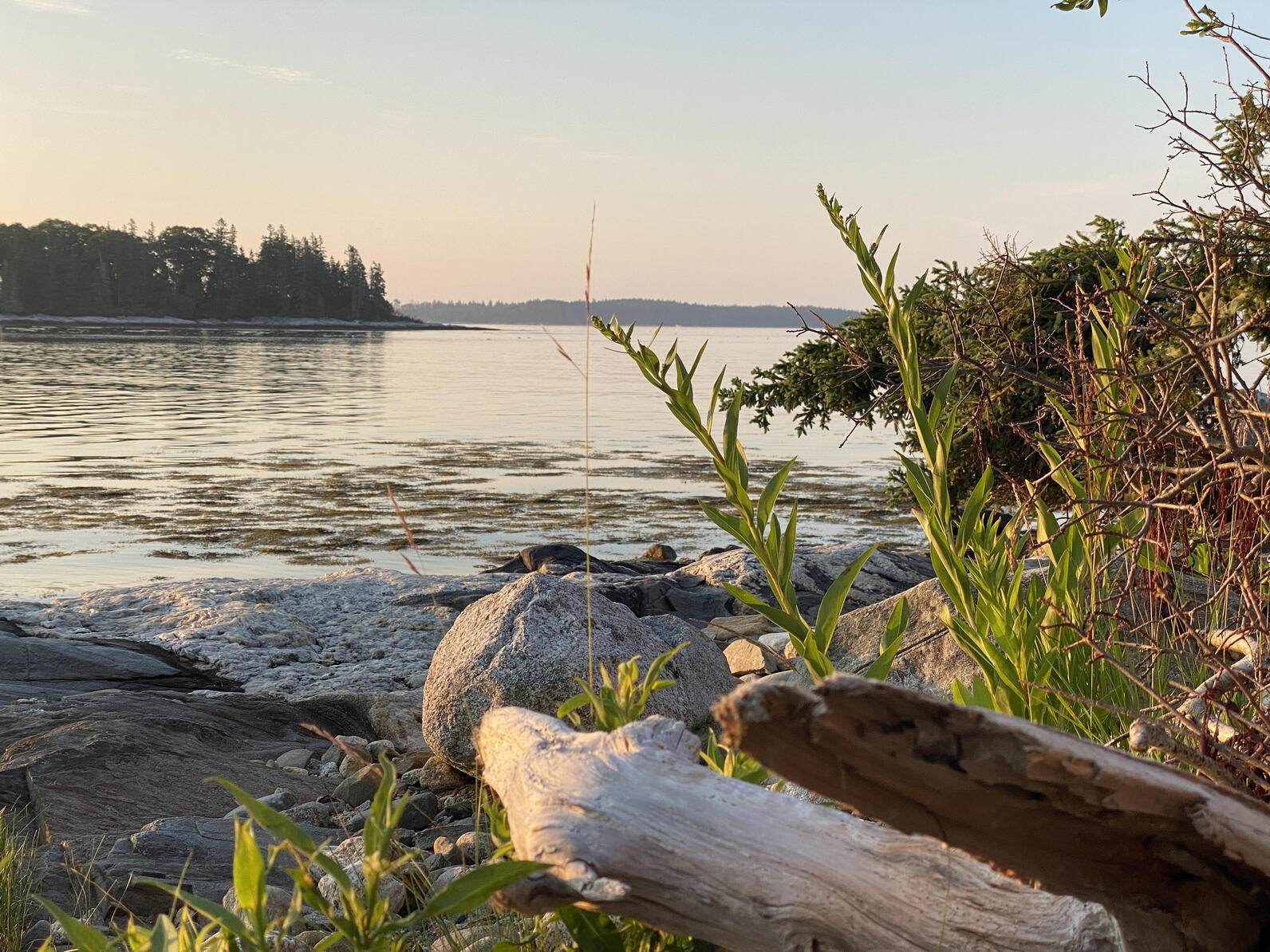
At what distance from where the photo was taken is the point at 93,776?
4.86 meters

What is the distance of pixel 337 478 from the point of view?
18.9m

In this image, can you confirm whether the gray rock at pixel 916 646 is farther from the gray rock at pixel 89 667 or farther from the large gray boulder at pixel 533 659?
the gray rock at pixel 89 667

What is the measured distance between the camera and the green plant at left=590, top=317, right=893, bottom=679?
2.36m

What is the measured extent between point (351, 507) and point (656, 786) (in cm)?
1530

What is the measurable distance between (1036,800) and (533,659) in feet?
13.1

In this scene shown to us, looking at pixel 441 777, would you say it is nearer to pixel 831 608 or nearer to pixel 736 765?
pixel 736 765

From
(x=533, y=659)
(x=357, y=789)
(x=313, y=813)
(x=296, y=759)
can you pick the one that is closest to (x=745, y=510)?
(x=533, y=659)

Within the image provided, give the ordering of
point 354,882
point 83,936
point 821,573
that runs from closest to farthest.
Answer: point 83,936 → point 354,882 → point 821,573

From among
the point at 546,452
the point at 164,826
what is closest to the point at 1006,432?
the point at 164,826

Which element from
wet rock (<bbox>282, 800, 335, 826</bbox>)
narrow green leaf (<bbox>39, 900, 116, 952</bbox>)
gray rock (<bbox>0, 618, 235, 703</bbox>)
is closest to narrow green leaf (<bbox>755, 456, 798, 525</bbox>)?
narrow green leaf (<bbox>39, 900, 116, 952</bbox>)

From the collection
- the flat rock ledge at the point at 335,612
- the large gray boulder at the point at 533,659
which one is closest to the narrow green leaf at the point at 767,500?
the large gray boulder at the point at 533,659

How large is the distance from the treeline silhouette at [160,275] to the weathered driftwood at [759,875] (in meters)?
124

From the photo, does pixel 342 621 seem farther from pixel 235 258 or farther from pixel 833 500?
pixel 235 258

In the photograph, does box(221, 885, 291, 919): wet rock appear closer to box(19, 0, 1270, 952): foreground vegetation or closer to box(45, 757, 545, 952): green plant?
box(19, 0, 1270, 952): foreground vegetation
